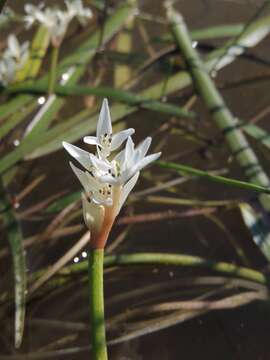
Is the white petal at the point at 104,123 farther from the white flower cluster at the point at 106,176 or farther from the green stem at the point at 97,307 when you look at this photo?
the green stem at the point at 97,307

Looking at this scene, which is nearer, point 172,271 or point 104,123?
point 104,123

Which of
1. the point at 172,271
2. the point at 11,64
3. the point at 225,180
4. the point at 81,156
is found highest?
the point at 11,64

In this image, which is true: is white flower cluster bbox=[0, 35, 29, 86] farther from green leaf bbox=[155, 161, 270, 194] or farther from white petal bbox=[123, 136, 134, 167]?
white petal bbox=[123, 136, 134, 167]

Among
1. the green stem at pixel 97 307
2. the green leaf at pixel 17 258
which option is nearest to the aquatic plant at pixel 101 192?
the green stem at pixel 97 307

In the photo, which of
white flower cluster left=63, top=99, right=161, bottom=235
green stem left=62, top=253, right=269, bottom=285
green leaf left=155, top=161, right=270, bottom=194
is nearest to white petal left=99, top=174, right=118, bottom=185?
white flower cluster left=63, top=99, right=161, bottom=235

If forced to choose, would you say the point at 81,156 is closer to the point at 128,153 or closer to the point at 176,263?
the point at 128,153

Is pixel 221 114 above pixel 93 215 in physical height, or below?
above

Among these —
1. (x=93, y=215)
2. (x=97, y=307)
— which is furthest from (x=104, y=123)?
(x=97, y=307)
